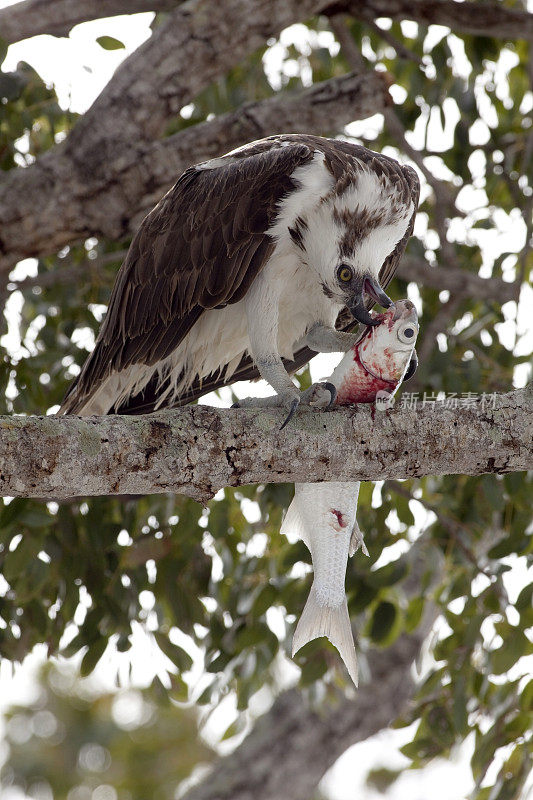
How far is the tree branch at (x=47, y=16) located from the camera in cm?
340

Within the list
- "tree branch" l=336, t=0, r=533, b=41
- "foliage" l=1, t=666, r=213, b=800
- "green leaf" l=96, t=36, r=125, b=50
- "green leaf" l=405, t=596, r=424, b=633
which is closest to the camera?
"green leaf" l=405, t=596, r=424, b=633

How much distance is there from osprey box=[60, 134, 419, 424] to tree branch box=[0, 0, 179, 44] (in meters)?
0.96

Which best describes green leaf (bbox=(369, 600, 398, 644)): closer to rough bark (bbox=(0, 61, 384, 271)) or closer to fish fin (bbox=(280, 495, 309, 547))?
fish fin (bbox=(280, 495, 309, 547))

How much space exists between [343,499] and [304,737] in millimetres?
2967

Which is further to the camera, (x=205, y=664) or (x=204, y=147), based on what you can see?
(x=204, y=147)

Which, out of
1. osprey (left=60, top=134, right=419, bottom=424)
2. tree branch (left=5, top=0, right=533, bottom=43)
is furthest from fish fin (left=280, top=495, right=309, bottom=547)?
tree branch (left=5, top=0, right=533, bottom=43)

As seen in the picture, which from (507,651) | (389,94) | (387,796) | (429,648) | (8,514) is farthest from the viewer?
(387,796)

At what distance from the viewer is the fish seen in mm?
2387

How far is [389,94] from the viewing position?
3514 mm

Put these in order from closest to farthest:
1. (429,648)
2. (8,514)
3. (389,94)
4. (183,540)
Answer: (8,514) < (183,540) < (429,648) < (389,94)

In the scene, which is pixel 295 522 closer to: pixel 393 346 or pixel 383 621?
pixel 393 346

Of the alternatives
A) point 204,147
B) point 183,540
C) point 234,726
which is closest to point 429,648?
point 234,726

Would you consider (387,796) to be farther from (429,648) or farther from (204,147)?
(204,147)

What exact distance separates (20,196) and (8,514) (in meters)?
1.29
